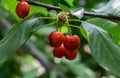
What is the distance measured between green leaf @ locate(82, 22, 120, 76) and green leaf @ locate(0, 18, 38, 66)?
0.65 ft

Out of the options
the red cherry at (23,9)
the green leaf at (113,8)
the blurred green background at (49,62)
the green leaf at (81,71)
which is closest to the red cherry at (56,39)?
the red cherry at (23,9)

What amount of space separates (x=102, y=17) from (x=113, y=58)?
23cm

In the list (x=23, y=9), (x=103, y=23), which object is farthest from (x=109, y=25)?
(x=23, y=9)

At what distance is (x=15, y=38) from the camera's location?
128 cm

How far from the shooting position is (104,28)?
1280mm

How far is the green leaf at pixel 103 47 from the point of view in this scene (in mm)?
1186

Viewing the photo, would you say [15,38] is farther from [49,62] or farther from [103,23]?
[49,62]

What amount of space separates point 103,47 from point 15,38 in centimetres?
30

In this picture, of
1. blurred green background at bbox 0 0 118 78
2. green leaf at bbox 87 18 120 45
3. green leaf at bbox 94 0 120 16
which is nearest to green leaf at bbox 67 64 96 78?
blurred green background at bbox 0 0 118 78

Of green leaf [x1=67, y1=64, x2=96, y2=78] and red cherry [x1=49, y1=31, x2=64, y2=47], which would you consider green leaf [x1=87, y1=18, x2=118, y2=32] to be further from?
green leaf [x1=67, y1=64, x2=96, y2=78]

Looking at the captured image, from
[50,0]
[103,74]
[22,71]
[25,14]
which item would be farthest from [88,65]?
[25,14]

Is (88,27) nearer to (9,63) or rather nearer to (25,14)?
(25,14)

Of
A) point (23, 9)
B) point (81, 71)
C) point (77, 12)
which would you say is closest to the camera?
point (77, 12)

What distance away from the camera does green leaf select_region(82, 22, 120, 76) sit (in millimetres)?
1186
